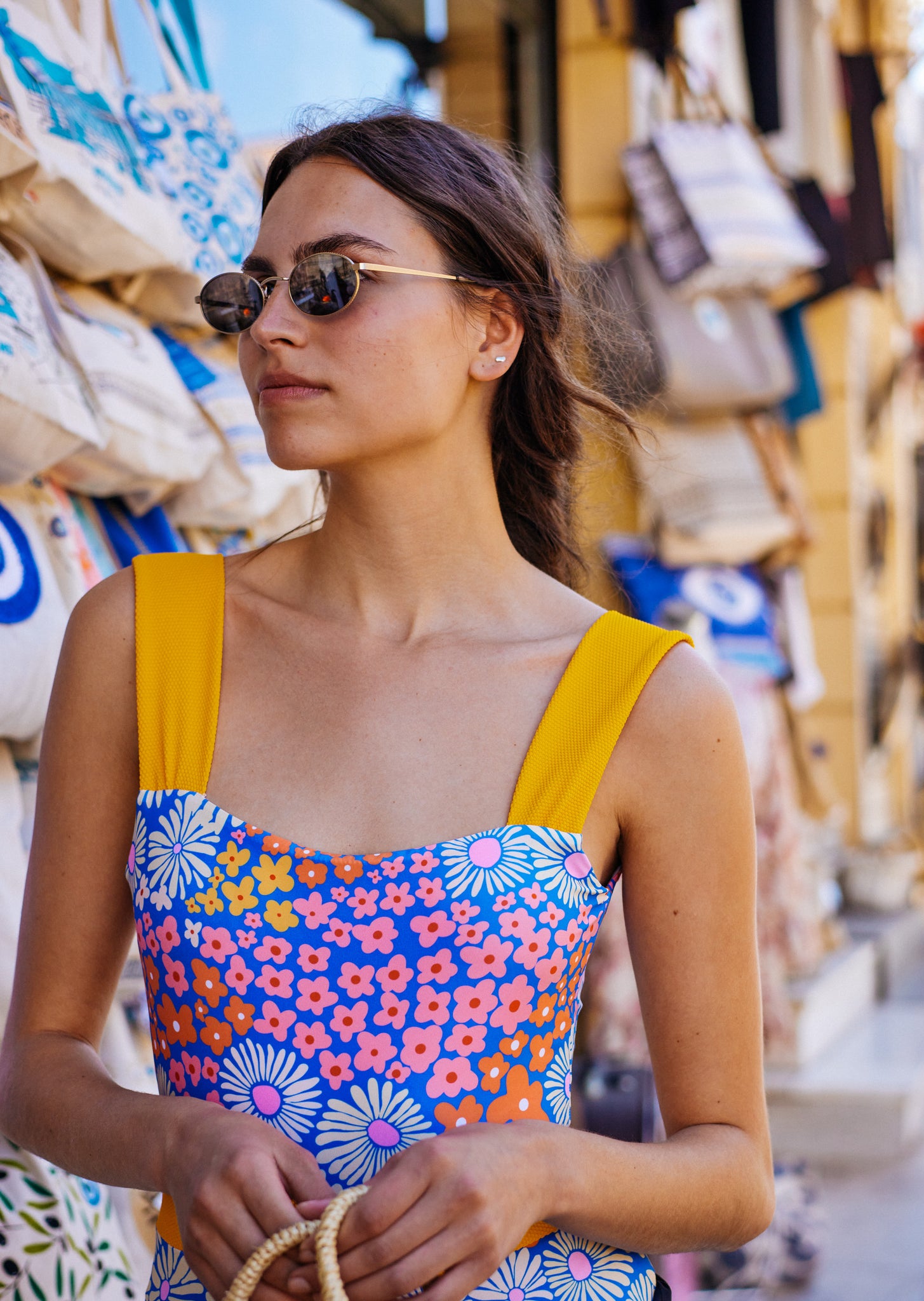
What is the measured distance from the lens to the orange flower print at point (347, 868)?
115 centimetres

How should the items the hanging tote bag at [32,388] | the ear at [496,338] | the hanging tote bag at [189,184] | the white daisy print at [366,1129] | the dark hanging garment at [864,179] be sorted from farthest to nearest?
1. the dark hanging garment at [864,179]
2. the hanging tote bag at [189,184]
3. the hanging tote bag at [32,388]
4. the ear at [496,338]
5. the white daisy print at [366,1129]

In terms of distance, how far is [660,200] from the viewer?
4023 mm

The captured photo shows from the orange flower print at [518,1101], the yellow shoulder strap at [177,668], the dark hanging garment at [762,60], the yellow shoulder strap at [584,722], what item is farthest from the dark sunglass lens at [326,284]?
the dark hanging garment at [762,60]

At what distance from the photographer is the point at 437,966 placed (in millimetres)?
1149

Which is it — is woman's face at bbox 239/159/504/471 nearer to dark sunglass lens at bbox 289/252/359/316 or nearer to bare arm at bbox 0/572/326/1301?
dark sunglass lens at bbox 289/252/359/316

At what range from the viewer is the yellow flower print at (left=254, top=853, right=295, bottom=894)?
1153mm

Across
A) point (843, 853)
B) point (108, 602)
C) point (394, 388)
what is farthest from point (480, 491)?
point (843, 853)

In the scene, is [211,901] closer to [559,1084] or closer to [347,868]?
[347,868]

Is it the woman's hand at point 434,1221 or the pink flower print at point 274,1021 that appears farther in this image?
the pink flower print at point 274,1021

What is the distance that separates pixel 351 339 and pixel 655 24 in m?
3.49

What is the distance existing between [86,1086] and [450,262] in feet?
2.71

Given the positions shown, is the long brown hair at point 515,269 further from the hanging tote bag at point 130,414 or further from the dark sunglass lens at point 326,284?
the hanging tote bag at point 130,414

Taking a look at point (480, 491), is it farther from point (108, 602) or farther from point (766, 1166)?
point (766, 1166)

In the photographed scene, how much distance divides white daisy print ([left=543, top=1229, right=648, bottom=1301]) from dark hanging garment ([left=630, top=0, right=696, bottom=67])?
3815 mm
